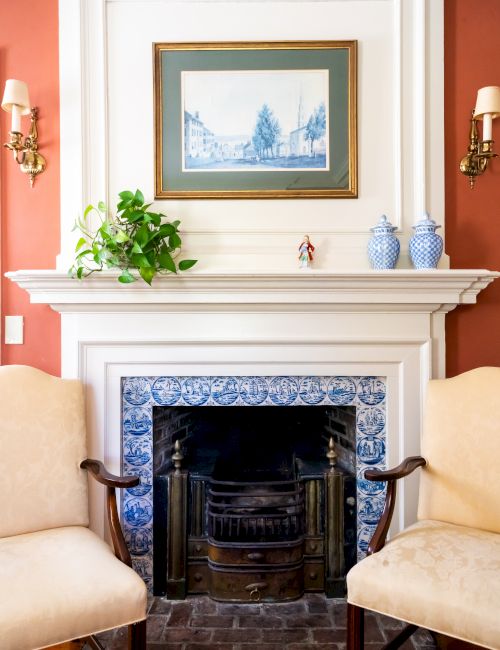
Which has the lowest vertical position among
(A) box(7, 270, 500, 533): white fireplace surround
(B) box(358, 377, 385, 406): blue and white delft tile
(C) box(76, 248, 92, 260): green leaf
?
(B) box(358, 377, 385, 406): blue and white delft tile

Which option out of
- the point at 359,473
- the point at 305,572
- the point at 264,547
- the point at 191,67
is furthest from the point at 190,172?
the point at 305,572

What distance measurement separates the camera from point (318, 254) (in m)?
2.13

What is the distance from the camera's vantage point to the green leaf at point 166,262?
193 cm

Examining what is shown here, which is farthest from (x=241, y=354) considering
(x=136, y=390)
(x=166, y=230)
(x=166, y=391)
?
(x=166, y=230)

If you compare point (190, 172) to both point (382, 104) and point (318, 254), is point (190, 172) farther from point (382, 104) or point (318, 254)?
point (382, 104)

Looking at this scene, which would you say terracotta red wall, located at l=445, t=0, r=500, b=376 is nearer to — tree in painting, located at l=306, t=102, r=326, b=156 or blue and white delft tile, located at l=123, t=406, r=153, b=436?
tree in painting, located at l=306, t=102, r=326, b=156

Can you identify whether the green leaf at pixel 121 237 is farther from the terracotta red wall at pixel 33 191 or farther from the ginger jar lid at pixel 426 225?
the ginger jar lid at pixel 426 225

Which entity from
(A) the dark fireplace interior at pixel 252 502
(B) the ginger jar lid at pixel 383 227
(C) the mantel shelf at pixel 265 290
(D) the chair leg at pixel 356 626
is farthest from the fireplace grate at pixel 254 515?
(B) the ginger jar lid at pixel 383 227

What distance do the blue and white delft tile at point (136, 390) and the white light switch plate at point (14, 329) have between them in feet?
1.65

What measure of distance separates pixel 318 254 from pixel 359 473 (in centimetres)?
96

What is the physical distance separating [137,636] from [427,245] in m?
1.72

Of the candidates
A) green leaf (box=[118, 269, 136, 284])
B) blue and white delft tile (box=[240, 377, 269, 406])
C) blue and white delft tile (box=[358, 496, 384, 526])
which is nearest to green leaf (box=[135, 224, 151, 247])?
green leaf (box=[118, 269, 136, 284])

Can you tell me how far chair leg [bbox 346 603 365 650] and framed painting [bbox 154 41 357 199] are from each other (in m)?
1.56

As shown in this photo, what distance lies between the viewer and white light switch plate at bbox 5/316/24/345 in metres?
2.16
